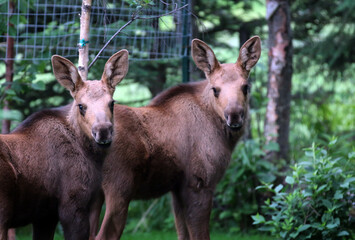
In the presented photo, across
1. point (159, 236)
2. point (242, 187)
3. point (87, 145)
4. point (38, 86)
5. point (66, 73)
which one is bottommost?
point (159, 236)

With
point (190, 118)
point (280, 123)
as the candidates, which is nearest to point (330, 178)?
point (190, 118)

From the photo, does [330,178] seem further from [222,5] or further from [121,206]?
[222,5]

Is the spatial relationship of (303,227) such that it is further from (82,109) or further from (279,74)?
(279,74)

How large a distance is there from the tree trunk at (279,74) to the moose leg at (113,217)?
365cm

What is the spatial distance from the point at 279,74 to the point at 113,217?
14.0 ft

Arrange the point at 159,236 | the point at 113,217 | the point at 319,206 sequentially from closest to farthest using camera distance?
the point at 113,217
the point at 319,206
the point at 159,236

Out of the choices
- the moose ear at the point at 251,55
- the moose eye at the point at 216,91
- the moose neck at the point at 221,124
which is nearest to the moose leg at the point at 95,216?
the moose neck at the point at 221,124

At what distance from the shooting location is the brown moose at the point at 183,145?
6.26 metres

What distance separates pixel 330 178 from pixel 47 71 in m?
4.95

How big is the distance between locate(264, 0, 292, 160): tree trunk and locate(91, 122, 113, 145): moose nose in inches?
170

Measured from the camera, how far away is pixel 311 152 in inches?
286

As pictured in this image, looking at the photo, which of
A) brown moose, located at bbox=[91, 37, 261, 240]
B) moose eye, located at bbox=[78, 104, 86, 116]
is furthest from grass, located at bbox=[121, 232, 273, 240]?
moose eye, located at bbox=[78, 104, 86, 116]

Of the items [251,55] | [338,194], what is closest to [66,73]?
[251,55]

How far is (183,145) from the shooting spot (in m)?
6.68
